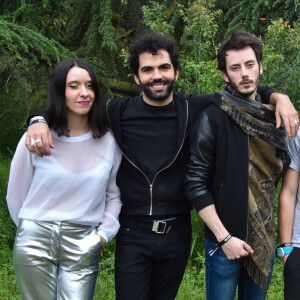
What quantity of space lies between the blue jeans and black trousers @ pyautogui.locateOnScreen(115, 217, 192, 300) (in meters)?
0.24

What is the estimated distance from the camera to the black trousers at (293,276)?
9.14ft

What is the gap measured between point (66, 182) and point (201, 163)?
0.85m

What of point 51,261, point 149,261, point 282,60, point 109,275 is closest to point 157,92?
point 149,261

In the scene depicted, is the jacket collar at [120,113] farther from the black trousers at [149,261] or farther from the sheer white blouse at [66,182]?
the black trousers at [149,261]

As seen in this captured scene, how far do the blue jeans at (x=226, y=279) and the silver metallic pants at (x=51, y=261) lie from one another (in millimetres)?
783

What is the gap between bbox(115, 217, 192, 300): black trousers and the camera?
3.03m

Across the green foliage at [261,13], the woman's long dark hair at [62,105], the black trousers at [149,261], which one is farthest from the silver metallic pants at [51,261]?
the green foliage at [261,13]

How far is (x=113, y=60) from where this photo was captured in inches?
258

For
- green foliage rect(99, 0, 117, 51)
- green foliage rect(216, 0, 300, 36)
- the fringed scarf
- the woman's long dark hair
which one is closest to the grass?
the fringed scarf

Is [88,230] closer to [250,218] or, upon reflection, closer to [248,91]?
[250,218]

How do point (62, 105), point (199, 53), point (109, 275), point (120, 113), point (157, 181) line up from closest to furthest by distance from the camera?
point (62, 105)
point (157, 181)
point (120, 113)
point (109, 275)
point (199, 53)

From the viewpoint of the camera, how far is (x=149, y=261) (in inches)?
121

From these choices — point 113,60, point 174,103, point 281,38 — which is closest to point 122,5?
point 113,60

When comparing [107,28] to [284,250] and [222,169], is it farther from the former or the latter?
[284,250]
